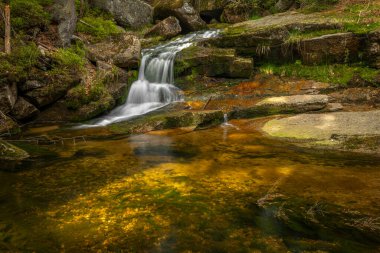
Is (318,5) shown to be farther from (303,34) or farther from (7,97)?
(7,97)

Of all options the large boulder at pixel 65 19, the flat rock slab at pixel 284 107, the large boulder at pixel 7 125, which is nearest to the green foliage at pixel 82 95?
the large boulder at pixel 7 125

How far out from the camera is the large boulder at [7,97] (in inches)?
359

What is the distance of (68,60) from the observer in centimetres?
1115

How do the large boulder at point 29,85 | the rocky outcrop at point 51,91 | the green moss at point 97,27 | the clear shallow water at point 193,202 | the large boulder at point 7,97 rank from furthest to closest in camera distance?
1. the green moss at point 97,27
2. the rocky outcrop at point 51,91
3. the large boulder at point 29,85
4. the large boulder at point 7,97
5. the clear shallow water at point 193,202

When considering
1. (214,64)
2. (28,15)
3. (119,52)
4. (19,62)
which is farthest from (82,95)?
(214,64)

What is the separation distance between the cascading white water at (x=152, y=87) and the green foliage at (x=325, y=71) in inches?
149

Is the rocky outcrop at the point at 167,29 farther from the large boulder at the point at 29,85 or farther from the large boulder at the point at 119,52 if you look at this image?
the large boulder at the point at 29,85

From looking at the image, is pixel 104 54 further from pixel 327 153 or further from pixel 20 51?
pixel 327 153

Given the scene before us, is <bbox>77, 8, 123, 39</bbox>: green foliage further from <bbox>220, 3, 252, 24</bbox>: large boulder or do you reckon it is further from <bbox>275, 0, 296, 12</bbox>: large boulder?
<bbox>275, 0, 296, 12</bbox>: large boulder

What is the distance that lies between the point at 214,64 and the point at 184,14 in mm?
5631

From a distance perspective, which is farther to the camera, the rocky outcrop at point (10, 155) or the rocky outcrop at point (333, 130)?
the rocky outcrop at point (333, 130)

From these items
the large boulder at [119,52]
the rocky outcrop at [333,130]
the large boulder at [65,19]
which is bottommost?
the rocky outcrop at [333,130]

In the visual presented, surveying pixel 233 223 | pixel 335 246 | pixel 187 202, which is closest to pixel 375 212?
pixel 335 246

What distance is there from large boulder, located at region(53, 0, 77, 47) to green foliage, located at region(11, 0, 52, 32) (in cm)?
45
